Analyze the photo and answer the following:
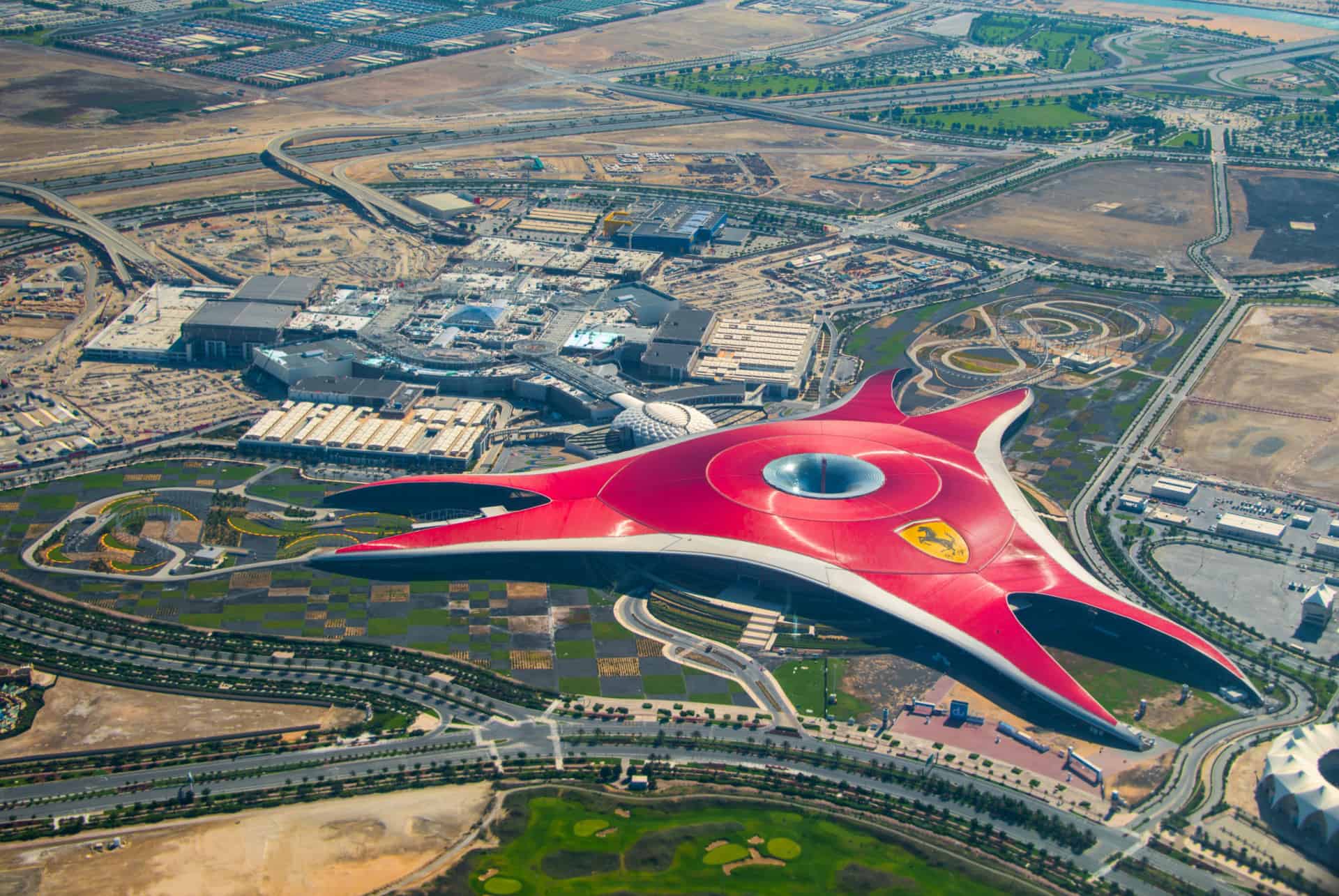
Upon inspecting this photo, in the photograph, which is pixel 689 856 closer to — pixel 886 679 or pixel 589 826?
pixel 589 826

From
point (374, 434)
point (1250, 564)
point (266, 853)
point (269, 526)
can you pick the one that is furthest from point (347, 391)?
point (1250, 564)

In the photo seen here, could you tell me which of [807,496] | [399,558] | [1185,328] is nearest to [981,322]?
[1185,328]

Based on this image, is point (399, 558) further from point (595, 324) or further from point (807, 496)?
point (595, 324)

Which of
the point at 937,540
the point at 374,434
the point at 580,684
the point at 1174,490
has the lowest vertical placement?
the point at 580,684

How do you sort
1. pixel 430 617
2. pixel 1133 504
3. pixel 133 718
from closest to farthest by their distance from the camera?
pixel 133 718 < pixel 430 617 < pixel 1133 504

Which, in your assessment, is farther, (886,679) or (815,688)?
(886,679)

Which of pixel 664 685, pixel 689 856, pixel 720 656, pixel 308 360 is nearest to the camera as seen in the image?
pixel 689 856

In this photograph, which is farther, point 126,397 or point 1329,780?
A: point 126,397

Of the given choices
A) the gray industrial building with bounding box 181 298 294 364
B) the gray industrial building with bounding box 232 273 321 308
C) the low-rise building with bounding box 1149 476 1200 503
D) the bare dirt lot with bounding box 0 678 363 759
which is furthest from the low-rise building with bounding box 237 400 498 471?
the low-rise building with bounding box 1149 476 1200 503
